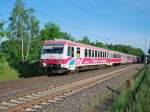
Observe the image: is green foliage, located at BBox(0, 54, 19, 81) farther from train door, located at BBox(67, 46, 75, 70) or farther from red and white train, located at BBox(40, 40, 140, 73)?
train door, located at BBox(67, 46, 75, 70)

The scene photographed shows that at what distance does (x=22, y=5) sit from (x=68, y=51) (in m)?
32.8

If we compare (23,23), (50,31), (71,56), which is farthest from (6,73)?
(23,23)

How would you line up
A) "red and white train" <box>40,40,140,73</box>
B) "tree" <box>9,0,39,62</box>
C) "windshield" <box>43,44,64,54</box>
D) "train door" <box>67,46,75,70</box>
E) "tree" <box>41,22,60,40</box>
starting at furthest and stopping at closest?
"tree" <box>9,0,39,62</box> < "tree" <box>41,22,60,40</box> < "train door" <box>67,46,75,70</box> < "windshield" <box>43,44,64,54</box> < "red and white train" <box>40,40,140,73</box>

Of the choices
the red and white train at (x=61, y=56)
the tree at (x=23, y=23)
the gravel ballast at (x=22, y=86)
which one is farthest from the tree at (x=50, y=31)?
the gravel ballast at (x=22, y=86)

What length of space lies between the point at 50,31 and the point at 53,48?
70.4ft

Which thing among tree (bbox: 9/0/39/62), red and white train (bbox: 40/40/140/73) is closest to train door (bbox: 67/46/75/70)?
red and white train (bbox: 40/40/140/73)

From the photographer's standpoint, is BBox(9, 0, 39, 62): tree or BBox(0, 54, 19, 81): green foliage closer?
BBox(0, 54, 19, 81): green foliage

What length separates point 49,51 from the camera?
25.4m

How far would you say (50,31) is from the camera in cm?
4650

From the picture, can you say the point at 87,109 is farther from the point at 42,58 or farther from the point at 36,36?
the point at 36,36

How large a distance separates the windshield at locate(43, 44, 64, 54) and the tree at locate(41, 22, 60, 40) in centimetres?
2001

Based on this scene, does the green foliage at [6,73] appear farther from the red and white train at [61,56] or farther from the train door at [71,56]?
the train door at [71,56]

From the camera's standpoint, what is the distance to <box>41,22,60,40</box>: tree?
45781mm

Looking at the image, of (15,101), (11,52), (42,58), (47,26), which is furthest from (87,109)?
(11,52)
